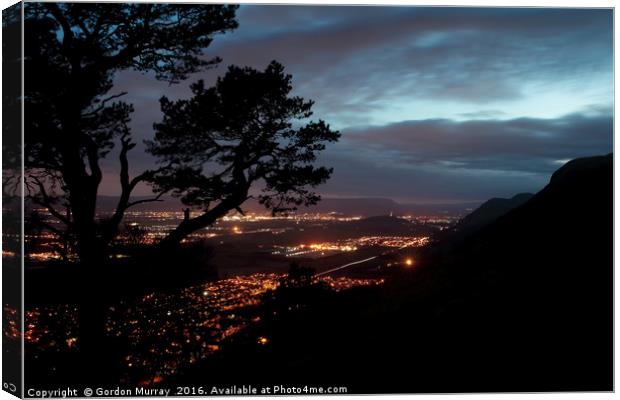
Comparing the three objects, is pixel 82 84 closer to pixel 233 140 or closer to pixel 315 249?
pixel 233 140

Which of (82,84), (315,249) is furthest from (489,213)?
(82,84)

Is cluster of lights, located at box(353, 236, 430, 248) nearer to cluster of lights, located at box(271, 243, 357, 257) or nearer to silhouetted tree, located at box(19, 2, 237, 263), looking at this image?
cluster of lights, located at box(271, 243, 357, 257)

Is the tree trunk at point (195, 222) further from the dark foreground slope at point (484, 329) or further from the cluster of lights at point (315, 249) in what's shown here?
the cluster of lights at point (315, 249)

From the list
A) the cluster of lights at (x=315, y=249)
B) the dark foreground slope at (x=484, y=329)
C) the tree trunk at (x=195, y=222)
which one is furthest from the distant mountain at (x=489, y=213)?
the tree trunk at (x=195, y=222)

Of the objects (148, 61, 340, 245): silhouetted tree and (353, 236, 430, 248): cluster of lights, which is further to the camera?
(353, 236, 430, 248): cluster of lights

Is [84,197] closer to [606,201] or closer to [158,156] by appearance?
[158,156]

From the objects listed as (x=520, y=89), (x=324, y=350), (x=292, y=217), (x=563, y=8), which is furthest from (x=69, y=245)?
(x=563, y=8)

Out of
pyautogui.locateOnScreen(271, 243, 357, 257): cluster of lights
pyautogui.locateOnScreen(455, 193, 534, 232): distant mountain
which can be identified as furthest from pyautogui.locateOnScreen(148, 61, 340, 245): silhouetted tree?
pyautogui.locateOnScreen(455, 193, 534, 232): distant mountain
